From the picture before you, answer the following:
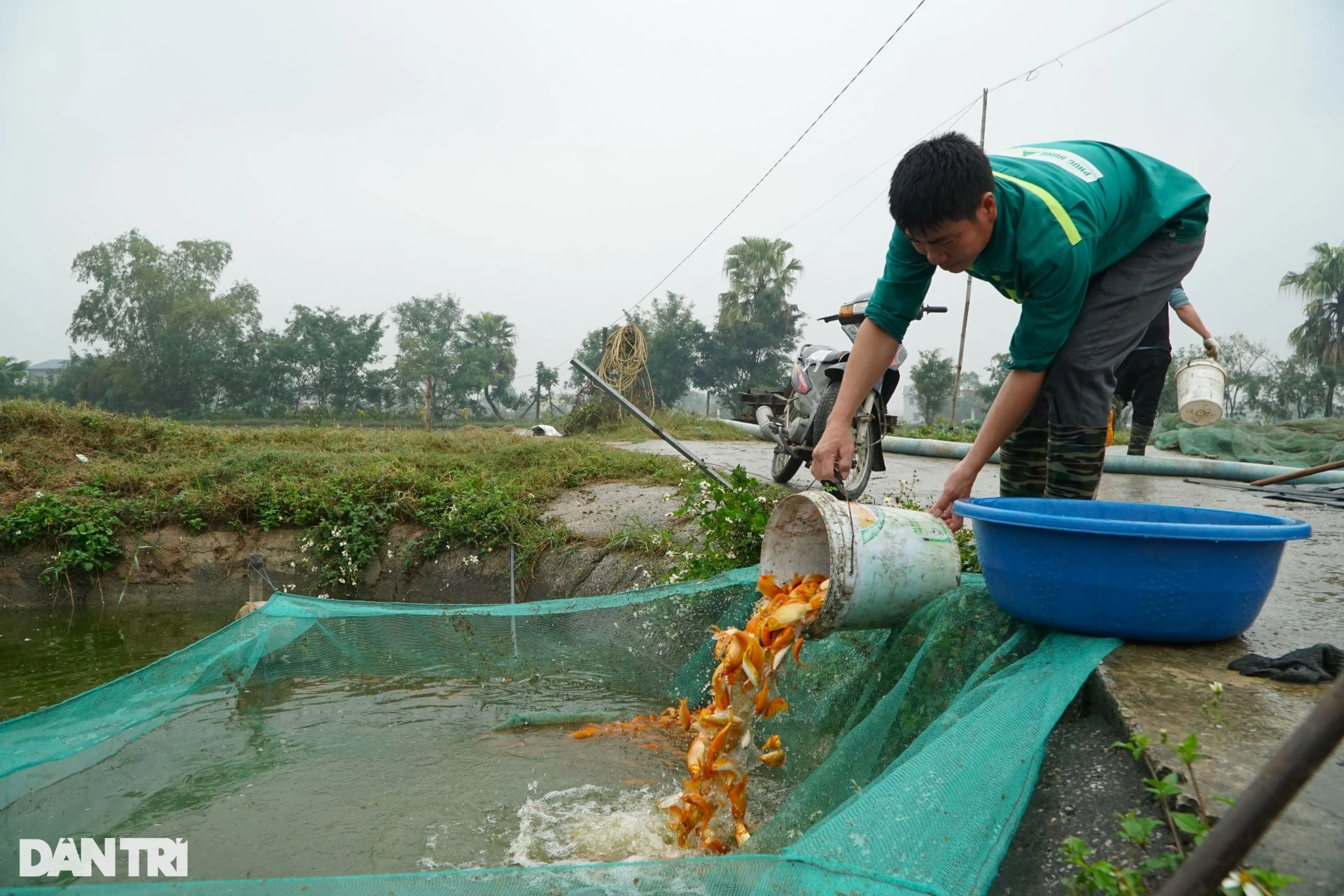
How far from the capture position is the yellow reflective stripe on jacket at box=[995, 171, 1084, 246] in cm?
216

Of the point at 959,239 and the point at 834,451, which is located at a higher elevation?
the point at 959,239

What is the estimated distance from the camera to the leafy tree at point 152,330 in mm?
37938

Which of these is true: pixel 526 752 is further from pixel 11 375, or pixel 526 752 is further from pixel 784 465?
A: pixel 11 375

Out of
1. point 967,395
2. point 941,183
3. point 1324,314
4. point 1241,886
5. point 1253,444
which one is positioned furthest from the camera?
point 967,395

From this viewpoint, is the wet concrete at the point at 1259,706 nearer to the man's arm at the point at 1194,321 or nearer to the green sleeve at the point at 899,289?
the green sleeve at the point at 899,289

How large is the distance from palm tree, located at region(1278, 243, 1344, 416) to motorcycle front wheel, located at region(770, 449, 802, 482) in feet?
106

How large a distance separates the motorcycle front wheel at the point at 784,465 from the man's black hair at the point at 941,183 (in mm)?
4025

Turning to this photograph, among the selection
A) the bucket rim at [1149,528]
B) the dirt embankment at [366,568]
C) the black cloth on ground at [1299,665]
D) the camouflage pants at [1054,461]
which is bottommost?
the dirt embankment at [366,568]

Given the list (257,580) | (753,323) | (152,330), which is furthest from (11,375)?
(257,580)

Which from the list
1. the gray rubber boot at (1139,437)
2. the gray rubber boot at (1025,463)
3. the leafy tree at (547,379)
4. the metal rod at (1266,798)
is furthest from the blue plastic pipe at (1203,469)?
the leafy tree at (547,379)

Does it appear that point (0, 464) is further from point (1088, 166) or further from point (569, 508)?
point (1088, 166)

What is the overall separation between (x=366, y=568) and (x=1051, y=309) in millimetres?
4591

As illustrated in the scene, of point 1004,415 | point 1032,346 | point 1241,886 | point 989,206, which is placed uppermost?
point 989,206

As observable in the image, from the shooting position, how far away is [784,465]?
6406 millimetres
